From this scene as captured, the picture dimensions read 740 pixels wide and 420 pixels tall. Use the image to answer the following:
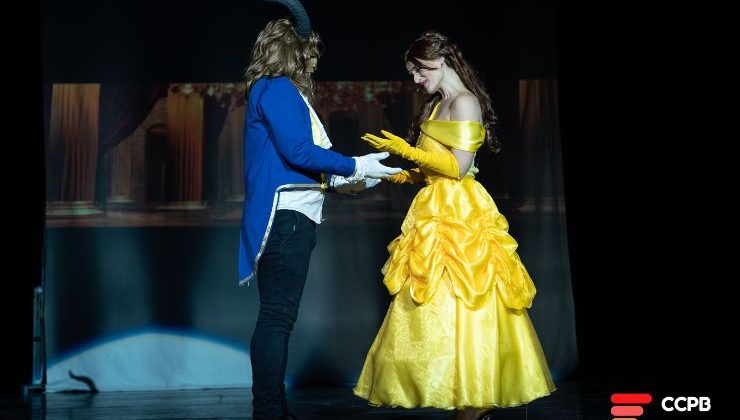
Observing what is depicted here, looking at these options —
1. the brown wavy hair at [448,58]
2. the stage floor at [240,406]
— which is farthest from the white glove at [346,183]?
the stage floor at [240,406]

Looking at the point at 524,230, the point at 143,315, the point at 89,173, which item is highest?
the point at 89,173

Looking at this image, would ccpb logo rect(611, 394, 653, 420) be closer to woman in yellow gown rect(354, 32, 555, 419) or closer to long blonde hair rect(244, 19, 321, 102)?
woman in yellow gown rect(354, 32, 555, 419)

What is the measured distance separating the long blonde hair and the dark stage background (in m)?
1.86

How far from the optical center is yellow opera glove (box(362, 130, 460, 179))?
106 inches

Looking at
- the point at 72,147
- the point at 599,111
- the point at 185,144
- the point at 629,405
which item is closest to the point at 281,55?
the point at 629,405

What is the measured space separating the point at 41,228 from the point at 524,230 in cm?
238

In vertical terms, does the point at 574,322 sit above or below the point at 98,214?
below

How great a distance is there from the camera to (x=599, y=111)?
4504 millimetres

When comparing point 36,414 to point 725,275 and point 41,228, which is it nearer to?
point 41,228

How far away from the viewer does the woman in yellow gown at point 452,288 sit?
261 centimetres

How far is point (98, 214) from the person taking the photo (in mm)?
4449

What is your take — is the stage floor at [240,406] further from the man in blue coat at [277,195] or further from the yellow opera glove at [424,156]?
the yellow opera glove at [424,156]

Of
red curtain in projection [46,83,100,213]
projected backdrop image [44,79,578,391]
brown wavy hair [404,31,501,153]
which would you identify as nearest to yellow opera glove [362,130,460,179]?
brown wavy hair [404,31,501,153]

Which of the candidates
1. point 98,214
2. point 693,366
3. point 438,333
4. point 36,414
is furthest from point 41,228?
point 693,366
